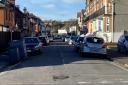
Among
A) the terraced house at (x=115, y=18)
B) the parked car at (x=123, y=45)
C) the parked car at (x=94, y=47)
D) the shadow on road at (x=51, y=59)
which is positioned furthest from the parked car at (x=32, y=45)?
the terraced house at (x=115, y=18)

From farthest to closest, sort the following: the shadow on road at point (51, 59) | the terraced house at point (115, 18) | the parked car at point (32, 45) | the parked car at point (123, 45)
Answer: the terraced house at point (115, 18) < the parked car at point (123, 45) < the parked car at point (32, 45) < the shadow on road at point (51, 59)

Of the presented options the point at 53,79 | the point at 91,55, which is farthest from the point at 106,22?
the point at 53,79

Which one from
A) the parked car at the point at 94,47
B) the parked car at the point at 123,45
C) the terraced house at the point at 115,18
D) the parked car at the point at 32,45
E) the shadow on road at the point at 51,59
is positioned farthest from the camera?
the terraced house at the point at 115,18

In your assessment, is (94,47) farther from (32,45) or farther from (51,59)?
(32,45)

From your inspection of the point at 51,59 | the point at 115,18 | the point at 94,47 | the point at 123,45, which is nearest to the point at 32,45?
the point at 94,47

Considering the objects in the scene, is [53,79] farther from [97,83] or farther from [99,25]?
[99,25]

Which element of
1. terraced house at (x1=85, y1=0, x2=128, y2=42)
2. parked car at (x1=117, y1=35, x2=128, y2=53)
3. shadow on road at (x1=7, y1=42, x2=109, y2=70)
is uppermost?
terraced house at (x1=85, y1=0, x2=128, y2=42)

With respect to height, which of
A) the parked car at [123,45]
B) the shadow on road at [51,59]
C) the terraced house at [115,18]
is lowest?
the shadow on road at [51,59]

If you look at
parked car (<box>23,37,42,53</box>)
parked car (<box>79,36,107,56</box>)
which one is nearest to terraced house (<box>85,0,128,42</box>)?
parked car (<box>23,37,42,53</box>)

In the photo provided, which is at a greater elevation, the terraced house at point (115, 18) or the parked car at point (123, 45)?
the terraced house at point (115, 18)

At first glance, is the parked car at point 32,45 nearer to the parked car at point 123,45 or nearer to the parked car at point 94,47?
the parked car at point 94,47

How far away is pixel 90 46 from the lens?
3481 centimetres

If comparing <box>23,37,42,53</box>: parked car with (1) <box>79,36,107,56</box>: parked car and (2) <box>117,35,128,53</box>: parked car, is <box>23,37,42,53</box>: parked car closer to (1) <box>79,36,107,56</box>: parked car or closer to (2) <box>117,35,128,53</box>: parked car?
(1) <box>79,36,107,56</box>: parked car

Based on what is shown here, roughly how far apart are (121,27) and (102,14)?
5895mm
